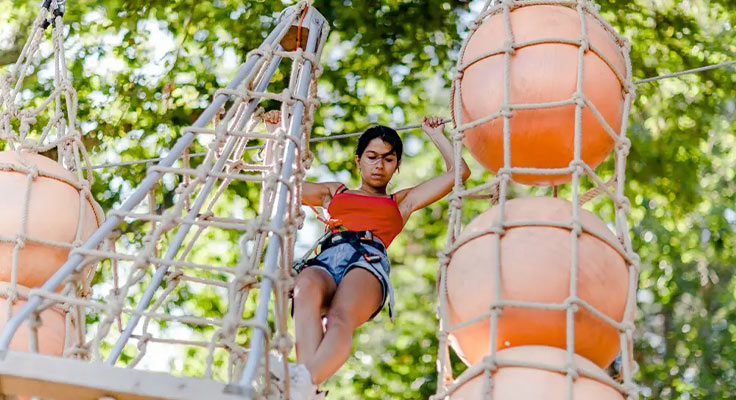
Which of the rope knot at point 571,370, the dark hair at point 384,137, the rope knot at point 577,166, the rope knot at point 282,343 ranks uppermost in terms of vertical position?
the dark hair at point 384,137

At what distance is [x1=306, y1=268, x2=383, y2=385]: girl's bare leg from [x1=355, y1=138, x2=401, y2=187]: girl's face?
57cm

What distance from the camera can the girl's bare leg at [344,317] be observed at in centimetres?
337

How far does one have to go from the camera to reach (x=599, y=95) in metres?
3.23

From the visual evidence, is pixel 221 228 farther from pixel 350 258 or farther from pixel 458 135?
pixel 458 135

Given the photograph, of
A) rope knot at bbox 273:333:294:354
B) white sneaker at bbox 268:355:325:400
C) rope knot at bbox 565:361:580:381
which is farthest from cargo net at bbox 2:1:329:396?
rope knot at bbox 565:361:580:381

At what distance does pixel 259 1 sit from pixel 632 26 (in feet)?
7.63

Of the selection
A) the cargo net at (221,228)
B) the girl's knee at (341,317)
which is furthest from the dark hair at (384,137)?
the girl's knee at (341,317)

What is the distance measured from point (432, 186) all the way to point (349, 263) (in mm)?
552

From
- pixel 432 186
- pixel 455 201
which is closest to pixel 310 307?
pixel 455 201

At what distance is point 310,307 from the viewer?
356 cm

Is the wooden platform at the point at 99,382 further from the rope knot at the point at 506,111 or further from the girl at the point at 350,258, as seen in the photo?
the rope knot at the point at 506,111

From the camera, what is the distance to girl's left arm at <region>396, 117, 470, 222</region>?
418cm

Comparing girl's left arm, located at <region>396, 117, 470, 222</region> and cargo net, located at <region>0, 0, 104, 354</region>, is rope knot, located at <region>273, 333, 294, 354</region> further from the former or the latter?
girl's left arm, located at <region>396, 117, 470, 222</region>

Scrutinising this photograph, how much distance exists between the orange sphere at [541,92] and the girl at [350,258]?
167 mm
